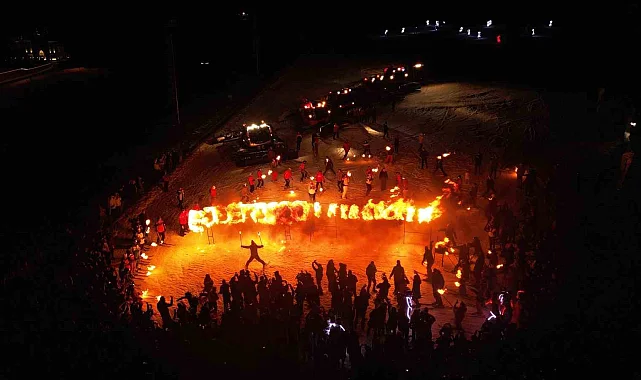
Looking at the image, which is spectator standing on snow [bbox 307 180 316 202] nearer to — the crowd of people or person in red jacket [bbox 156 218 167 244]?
the crowd of people

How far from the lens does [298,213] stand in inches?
792

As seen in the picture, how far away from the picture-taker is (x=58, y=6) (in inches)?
1547

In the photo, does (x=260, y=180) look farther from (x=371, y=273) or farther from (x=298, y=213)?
(x=371, y=273)

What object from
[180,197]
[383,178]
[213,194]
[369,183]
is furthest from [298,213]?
[180,197]

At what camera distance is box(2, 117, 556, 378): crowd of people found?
11047 mm

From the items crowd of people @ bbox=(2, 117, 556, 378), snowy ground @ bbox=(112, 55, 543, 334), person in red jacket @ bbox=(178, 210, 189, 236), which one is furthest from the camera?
person in red jacket @ bbox=(178, 210, 189, 236)

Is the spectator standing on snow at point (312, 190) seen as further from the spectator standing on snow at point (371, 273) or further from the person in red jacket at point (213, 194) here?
the spectator standing on snow at point (371, 273)

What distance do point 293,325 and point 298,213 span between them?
8.15 meters

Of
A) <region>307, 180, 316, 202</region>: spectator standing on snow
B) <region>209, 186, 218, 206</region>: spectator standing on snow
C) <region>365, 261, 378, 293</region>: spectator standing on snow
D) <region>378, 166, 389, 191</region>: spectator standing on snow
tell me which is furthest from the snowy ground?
<region>365, 261, 378, 293</region>: spectator standing on snow

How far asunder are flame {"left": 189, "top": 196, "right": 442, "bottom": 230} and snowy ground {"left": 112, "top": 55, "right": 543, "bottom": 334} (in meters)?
0.32

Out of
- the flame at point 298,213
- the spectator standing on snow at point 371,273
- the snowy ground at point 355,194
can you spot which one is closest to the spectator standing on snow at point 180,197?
the snowy ground at point 355,194

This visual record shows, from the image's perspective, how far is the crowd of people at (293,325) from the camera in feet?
36.2

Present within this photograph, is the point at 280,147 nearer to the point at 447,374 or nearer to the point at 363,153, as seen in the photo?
the point at 363,153

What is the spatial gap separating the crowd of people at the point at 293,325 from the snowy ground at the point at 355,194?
50.3 inches
